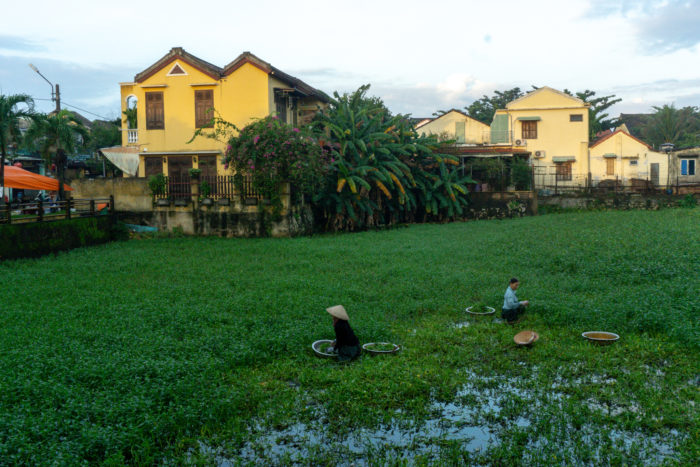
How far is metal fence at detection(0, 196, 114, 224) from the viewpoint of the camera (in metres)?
17.5

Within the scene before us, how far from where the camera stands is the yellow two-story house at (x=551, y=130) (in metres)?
37.0

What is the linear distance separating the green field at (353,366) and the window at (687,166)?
2652 centimetres

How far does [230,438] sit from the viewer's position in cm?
611

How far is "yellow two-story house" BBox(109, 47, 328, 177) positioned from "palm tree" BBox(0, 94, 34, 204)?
6438mm

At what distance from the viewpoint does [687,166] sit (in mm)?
38312

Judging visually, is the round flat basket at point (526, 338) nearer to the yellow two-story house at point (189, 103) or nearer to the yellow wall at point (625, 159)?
the yellow two-story house at point (189, 103)

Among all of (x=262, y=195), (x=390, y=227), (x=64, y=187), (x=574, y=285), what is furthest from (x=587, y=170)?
(x=64, y=187)

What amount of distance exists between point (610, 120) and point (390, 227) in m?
30.4

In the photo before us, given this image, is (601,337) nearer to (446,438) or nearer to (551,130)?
(446,438)

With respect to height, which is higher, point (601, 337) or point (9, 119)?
point (9, 119)

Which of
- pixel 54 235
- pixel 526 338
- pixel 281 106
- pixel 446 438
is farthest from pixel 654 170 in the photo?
pixel 446 438

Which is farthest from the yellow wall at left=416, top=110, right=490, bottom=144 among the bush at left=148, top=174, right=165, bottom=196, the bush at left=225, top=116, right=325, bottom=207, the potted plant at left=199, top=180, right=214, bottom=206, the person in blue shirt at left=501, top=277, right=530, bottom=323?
the person in blue shirt at left=501, top=277, right=530, bottom=323

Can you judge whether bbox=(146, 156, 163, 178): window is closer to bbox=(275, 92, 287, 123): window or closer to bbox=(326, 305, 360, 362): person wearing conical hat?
bbox=(275, 92, 287, 123): window

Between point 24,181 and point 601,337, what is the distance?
767 inches
